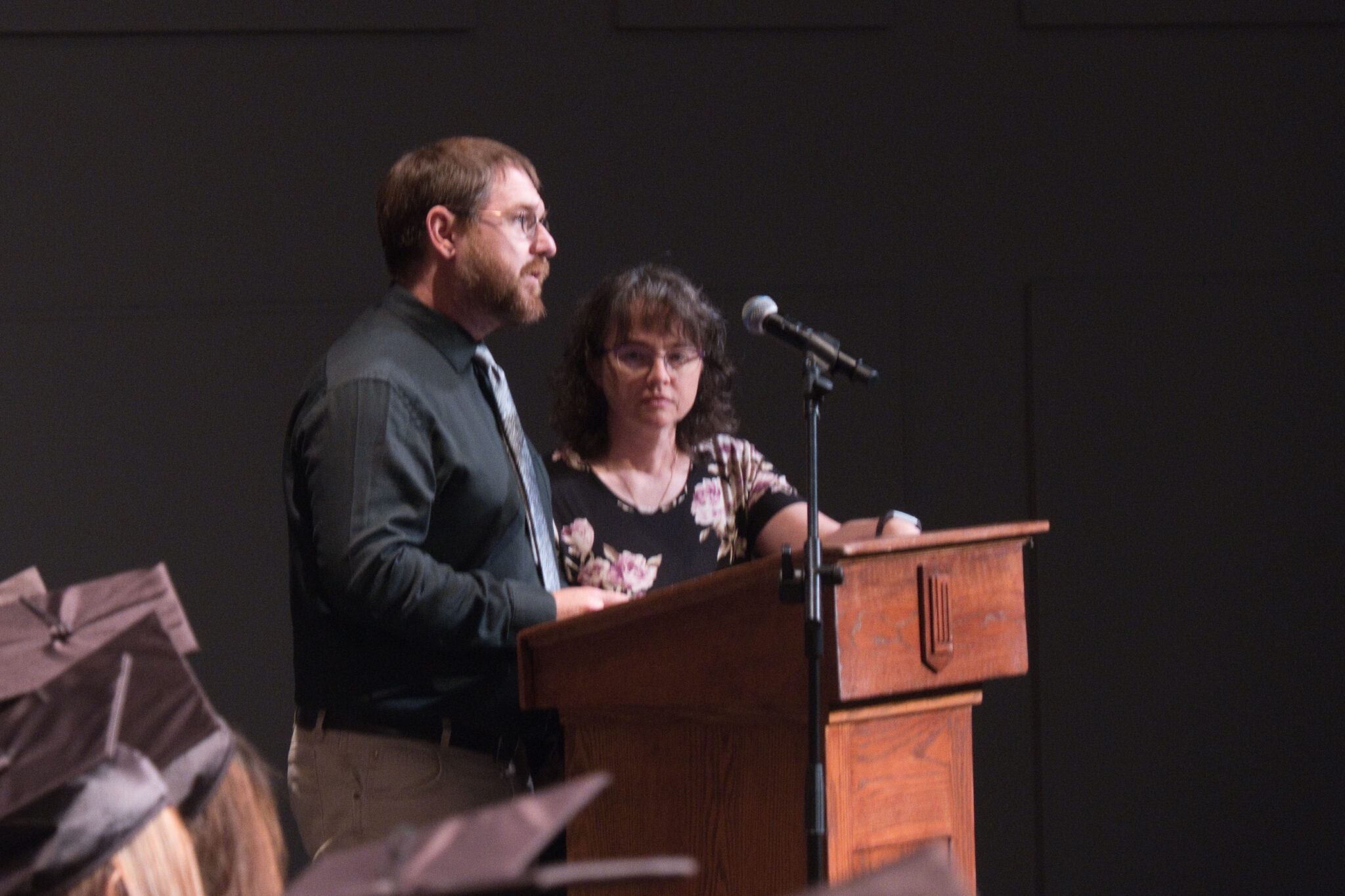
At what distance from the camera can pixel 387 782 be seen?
227cm

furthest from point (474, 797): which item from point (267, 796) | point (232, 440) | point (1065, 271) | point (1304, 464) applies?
point (1304, 464)

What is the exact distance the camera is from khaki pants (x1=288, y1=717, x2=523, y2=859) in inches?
89.5

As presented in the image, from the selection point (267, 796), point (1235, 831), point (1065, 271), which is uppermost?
point (1065, 271)

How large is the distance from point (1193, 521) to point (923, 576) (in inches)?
91.6

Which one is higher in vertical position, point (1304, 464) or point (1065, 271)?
point (1065, 271)

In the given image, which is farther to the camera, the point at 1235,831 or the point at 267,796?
the point at 1235,831

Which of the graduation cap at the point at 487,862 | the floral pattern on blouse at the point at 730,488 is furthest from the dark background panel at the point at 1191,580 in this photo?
the graduation cap at the point at 487,862

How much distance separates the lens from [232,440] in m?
3.53

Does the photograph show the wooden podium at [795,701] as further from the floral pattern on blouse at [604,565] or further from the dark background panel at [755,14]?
the dark background panel at [755,14]

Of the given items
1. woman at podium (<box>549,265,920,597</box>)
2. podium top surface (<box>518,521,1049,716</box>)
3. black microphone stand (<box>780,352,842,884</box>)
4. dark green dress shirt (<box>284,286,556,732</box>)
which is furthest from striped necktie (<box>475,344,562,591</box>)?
black microphone stand (<box>780,352,842,884</box>)

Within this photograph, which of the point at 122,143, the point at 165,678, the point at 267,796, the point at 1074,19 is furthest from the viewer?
the point at 1074,19

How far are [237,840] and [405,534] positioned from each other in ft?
3.22

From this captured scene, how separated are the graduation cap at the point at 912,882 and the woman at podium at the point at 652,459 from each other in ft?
6.31

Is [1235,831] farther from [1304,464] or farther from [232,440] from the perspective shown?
[232,440]
